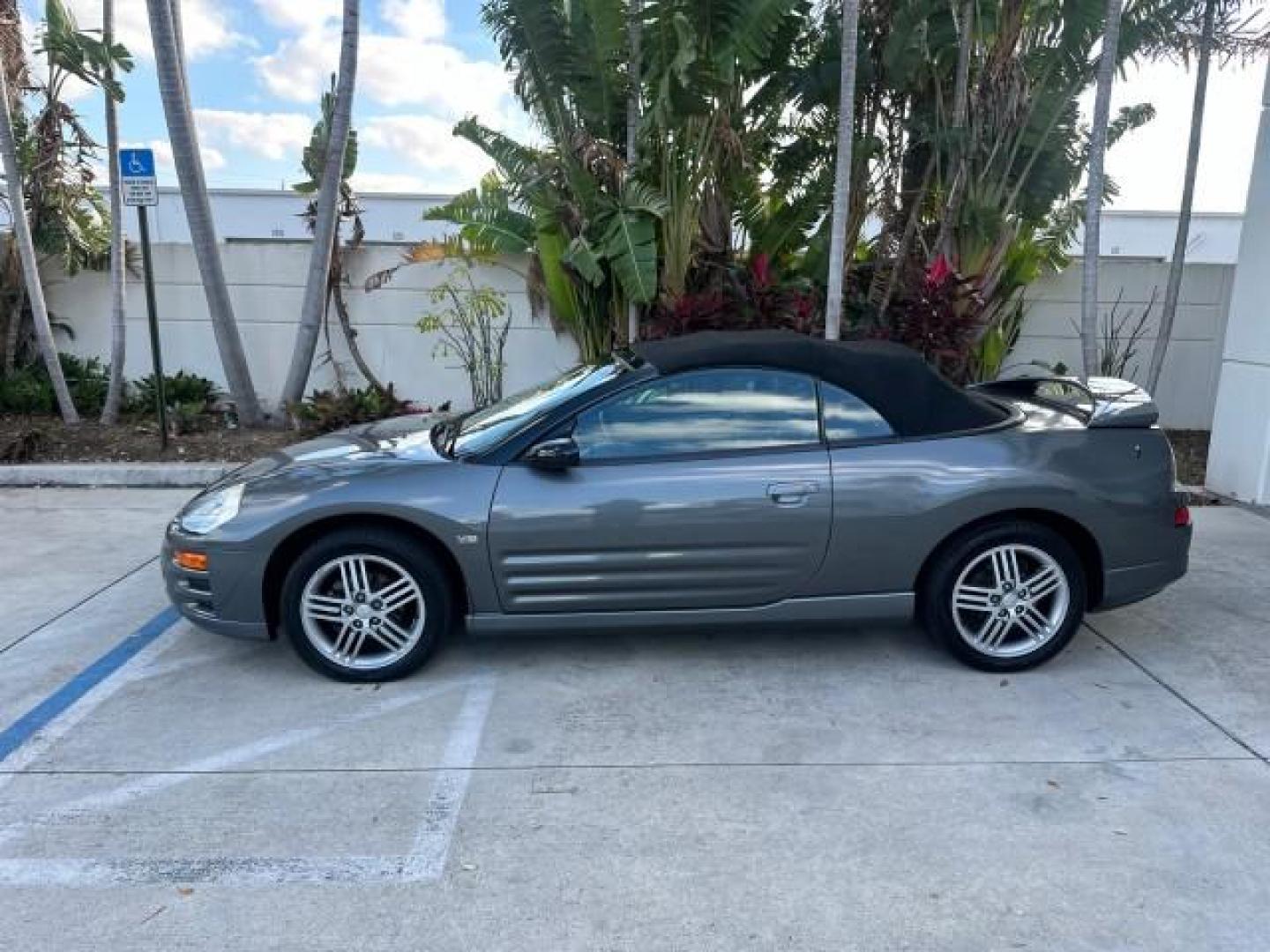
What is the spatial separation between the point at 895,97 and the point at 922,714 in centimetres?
699

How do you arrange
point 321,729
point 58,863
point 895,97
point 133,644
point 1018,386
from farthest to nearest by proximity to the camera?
point 895,97 < point 1018,386 < point 133,644 < point 321,729 < point 58,863

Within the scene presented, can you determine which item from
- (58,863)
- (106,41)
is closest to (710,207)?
(106,41)

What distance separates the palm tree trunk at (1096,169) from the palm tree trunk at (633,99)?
3.60 m

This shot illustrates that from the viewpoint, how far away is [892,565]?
4.06 m

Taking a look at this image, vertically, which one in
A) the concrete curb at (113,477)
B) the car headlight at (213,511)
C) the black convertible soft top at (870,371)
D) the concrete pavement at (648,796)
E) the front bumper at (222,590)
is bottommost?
the concrete pavement at (648,796)

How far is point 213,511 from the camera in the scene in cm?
405

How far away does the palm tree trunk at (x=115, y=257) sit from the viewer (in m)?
8.30

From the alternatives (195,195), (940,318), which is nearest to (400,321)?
(195,195)

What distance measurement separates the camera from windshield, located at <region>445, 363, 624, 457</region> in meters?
4.17

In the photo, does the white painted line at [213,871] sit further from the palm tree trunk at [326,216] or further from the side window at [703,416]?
the palm tree trunk at [326,216]

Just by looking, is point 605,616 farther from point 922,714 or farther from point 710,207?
point 710,207

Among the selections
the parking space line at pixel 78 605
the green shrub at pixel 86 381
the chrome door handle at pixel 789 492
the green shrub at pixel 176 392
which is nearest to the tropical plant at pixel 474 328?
the green shrub at pixel 176 392

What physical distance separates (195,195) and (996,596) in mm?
7493

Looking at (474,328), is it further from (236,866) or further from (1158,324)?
(236,866)
